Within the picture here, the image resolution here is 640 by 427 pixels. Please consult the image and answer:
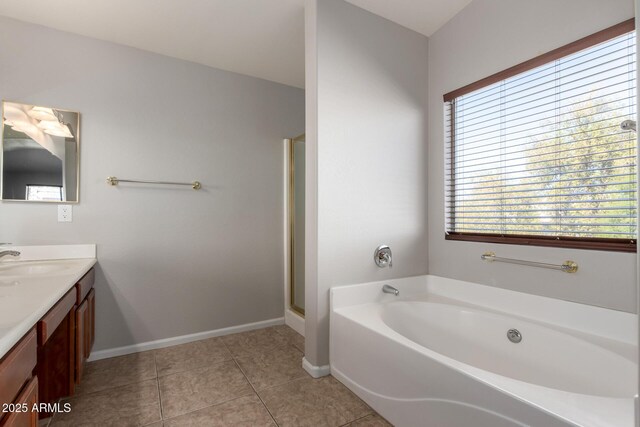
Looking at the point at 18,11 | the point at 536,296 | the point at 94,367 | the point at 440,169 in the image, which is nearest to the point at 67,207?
the point at 94,367

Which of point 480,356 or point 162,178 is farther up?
point 162,178

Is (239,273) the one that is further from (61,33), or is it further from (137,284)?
(61,33)

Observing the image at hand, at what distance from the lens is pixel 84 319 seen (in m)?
1.92

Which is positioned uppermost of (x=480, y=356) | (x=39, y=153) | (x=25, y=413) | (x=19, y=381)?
(x=39, y=153)

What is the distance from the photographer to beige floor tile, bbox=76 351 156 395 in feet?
6.52

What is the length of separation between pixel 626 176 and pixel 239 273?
2.76 meters

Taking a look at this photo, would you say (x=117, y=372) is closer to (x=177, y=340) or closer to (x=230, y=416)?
(x=177, y=340)

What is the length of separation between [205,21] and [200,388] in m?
2.51

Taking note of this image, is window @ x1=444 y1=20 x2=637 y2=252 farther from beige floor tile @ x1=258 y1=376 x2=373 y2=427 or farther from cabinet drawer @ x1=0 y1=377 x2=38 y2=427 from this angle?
cabinet drawer @ x1=0 y1=377 x2=38 y2=427

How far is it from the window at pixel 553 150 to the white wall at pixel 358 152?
36 cm

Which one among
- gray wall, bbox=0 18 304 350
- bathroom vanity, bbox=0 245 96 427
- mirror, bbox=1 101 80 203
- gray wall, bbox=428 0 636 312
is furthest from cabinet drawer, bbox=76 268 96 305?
gray wall, bbox=428 0 636 312

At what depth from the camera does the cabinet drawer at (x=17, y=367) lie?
2.67 feet

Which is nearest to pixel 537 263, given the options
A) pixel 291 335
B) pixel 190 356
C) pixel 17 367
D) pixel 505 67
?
pixel 505 67

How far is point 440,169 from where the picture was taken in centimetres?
244
